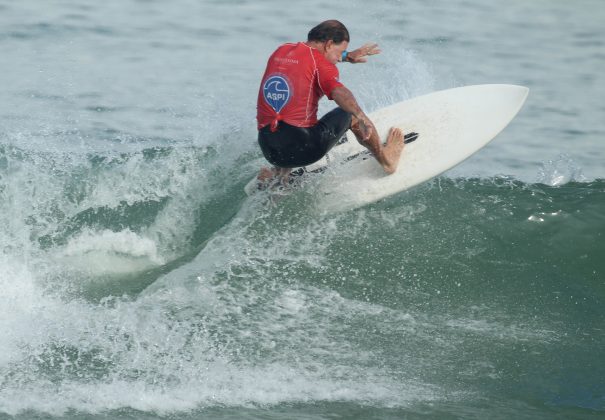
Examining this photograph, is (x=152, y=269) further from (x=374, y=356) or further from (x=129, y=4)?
(x=129, y=4)

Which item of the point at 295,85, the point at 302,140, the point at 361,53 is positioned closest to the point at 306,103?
the point at 295,85

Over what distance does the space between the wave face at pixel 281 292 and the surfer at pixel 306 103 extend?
0.71 m

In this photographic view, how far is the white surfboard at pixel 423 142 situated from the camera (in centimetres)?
824

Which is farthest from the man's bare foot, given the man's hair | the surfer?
the man's hair

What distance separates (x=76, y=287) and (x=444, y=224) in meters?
3.30

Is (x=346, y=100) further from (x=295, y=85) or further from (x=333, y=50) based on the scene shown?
(x=333, y=50)

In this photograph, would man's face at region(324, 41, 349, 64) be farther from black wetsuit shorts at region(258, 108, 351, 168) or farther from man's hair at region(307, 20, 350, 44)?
black wetsuit shorts at region(258, 108, 351, 168)

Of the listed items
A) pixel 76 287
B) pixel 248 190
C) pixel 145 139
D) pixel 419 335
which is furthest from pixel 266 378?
pixel 145 139

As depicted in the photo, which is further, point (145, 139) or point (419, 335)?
point (145, 139)

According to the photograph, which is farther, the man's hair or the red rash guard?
the man's hair

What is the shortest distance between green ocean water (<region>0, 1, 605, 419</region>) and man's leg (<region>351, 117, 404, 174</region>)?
445 millimetres

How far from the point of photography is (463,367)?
6.61 meters

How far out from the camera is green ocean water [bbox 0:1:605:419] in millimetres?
6113

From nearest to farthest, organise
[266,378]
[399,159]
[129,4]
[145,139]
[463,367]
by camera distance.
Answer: [266,378] → [463,367] → [399,159] → [145,139] → [129,4]
